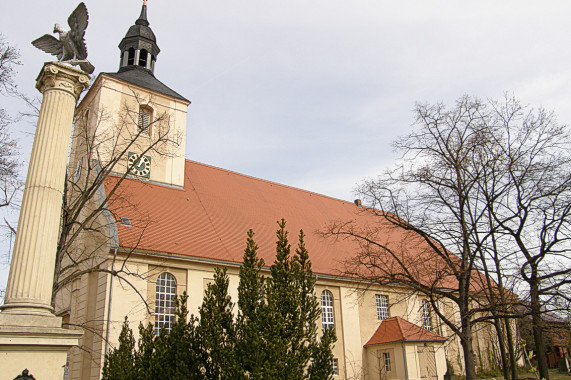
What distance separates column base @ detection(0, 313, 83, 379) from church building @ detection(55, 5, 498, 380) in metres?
8.23

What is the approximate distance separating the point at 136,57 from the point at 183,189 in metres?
7.05

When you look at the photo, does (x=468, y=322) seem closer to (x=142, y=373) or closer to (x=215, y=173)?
(x=142, y=373)

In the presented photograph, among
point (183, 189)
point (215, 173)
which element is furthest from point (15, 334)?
point (215, 173)

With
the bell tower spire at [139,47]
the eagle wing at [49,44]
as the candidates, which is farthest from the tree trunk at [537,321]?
the bell tower spire at [139,47]

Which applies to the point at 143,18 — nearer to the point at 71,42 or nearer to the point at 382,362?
the point at 71,42

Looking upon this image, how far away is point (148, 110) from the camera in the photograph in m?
22.3

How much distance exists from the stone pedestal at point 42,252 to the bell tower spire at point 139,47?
1473cm

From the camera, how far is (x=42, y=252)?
7820 mm

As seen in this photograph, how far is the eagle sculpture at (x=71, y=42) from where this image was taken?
9438 mm

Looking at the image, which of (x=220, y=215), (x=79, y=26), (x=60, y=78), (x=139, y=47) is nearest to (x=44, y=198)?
(x=60, y=78)

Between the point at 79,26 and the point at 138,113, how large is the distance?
441 inches

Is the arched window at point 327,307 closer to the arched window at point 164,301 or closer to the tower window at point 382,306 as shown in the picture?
the tower window at point 382,306

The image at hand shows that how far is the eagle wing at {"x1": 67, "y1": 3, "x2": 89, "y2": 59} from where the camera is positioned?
9.41 m

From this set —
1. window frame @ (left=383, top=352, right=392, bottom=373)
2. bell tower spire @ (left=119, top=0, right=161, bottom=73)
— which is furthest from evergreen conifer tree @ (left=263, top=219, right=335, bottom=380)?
bell tower spire @ (left=119, top=0, right=161, bottom=73)
